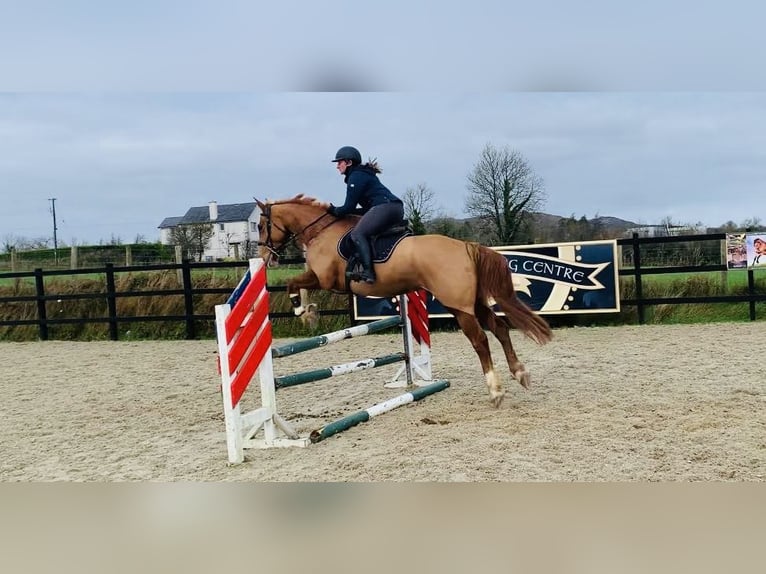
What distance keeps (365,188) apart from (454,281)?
3.33 ft

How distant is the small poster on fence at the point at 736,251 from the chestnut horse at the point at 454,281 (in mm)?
6800

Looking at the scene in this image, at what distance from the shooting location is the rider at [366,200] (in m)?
4.77

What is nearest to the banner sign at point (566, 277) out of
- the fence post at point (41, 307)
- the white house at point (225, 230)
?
the white house at point (225, 230)

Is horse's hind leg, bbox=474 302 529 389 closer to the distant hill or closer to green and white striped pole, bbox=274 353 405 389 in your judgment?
green and white striped pole, bbox=274 353 405 389

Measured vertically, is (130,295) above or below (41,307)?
above

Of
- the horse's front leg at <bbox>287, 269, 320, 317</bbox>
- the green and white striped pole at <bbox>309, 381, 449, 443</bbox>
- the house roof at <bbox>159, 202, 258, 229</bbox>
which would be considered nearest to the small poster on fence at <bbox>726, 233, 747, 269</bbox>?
the green and white striped pole at <bbox>309, 381, 449, 443</bbox>

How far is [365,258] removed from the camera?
4.79 m

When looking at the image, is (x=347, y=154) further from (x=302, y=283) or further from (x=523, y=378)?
(x=523, y=378)

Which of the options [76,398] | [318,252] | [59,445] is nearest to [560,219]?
[318,252]

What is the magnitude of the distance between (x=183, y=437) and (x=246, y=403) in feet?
4.10

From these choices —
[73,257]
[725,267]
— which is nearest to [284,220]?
[725,267]

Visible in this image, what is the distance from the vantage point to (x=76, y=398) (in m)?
6.16

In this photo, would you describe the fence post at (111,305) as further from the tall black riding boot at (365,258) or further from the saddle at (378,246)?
the tall black riding boot at (365,258)

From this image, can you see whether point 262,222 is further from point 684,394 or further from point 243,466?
point 684,394
